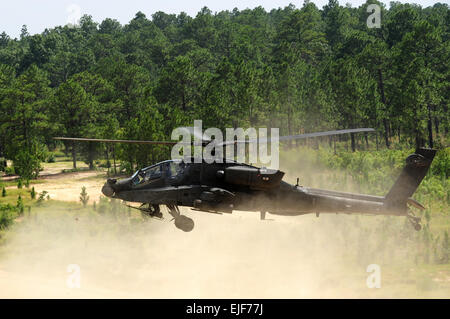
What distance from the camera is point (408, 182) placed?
1780 cm

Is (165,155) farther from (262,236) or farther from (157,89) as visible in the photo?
(157,89)

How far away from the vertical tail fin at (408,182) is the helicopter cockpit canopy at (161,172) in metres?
7.76

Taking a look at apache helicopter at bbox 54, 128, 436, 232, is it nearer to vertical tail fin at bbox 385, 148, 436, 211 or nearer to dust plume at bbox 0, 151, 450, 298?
vertical tail fin at bbox 385, 148, 436, 211

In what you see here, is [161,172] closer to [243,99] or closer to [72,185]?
[72,185]

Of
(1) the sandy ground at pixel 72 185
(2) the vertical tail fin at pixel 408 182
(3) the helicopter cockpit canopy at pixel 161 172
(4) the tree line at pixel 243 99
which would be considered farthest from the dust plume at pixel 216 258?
(4) the tree line at pixel 243 99

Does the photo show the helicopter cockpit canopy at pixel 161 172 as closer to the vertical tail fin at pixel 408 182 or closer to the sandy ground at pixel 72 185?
the vertical tail fin at pixel 408 182

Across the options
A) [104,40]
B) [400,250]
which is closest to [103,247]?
[400,250]

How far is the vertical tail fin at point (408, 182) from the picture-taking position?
1753 centimetres

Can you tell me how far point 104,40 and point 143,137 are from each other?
10169 centimetres

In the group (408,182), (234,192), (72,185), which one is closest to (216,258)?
(234,192)

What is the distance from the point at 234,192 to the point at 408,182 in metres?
6.56

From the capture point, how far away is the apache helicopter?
16.4 metres

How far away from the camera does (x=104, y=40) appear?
135 m
